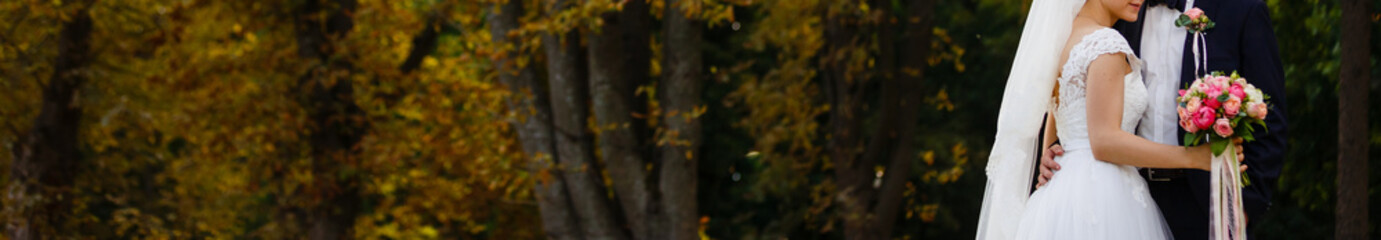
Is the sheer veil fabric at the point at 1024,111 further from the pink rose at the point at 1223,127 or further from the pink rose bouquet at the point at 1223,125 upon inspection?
the pink rose at the point at 1223,127

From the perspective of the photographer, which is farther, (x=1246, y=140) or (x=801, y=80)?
(x=801, y=80)

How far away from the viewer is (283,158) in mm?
12742

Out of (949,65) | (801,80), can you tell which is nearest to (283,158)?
(801,80)

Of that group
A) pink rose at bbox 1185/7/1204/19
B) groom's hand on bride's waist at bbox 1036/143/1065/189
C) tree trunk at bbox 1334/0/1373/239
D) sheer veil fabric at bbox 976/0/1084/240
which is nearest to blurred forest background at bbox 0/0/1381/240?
tree trunk at bbox 1334/0/1373/239

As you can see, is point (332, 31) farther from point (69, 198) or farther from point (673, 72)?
point (673, 72)

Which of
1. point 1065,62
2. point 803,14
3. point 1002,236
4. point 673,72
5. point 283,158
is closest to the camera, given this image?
point 1065,62

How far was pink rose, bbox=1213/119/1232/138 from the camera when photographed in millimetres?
2898

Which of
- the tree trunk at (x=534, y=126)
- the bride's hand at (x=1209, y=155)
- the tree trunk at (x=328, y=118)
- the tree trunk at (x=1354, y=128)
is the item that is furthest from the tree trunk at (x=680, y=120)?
the bride's hand at (x=1209, y=155)

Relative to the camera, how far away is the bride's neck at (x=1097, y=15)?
3256 millimetres

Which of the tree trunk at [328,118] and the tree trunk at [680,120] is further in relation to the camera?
the tree trunk at [328,118]

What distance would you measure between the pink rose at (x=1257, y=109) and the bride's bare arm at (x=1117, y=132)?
16cm

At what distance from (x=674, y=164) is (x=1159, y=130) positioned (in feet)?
19.4

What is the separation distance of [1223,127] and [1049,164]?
65 centimetres

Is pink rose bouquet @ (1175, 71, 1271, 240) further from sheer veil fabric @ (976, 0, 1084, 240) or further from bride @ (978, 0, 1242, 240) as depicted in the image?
sheer veil fabric @ (976, 0, 1084, 240)
